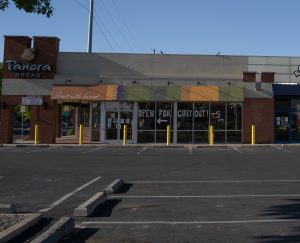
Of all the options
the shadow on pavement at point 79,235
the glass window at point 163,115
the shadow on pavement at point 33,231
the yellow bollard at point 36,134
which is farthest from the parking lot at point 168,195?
the glass window at point 163,115

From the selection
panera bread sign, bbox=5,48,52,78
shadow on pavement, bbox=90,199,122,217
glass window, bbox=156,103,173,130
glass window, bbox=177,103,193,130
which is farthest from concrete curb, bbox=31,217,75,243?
panera bread sign, bbox=5,48,52,78

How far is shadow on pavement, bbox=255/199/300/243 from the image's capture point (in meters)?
7.44

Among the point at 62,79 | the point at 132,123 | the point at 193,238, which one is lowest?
the point at 193,238

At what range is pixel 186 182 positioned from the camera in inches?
564

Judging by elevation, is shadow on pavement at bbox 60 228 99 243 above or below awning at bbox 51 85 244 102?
below

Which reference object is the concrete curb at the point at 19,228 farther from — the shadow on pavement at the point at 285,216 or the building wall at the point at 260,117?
the building wall at the point at 260,117

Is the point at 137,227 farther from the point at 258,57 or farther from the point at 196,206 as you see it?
the point at 258,57

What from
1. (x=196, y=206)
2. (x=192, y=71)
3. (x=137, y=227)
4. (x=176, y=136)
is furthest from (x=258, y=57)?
(x=137, y=227)

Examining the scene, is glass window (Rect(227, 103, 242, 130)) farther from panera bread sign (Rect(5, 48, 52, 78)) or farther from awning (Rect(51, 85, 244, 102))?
panera bread sign (Rect(5, 48, 52, 78))

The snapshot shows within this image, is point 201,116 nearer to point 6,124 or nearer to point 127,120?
point 127,120

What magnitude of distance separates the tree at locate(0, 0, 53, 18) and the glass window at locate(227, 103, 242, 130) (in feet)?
82.7

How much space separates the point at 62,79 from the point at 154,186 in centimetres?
1956

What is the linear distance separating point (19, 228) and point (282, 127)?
2798 centimetres

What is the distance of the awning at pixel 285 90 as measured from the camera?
105 ft
